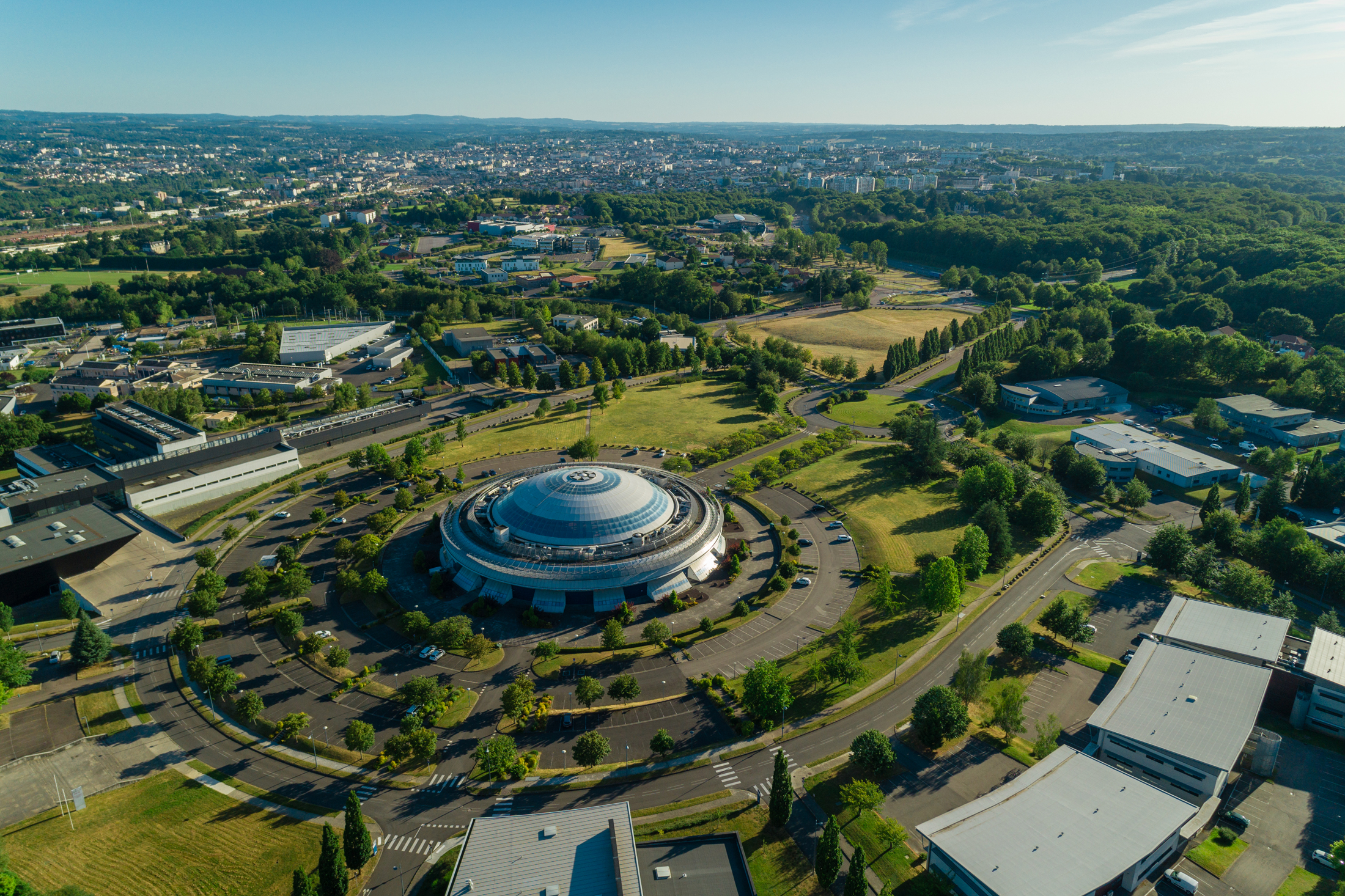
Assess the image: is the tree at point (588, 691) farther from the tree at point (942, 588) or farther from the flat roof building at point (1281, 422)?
the flat roof building at point (1281, 422)

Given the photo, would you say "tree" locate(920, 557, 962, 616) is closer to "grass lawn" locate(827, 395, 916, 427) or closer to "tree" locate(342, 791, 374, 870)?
"tree" locate(342, 791, 374, 870)

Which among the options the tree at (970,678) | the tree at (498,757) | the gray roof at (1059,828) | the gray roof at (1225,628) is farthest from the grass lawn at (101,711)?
the gray roof at (1225,628)

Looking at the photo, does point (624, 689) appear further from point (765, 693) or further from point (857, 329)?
point (857, 329)

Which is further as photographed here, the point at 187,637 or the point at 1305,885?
the point at 187,637

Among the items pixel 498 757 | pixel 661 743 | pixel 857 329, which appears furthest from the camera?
pixel 857 329

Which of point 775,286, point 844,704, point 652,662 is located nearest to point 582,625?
point 652,662

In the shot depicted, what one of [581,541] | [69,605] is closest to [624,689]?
[581,541]
